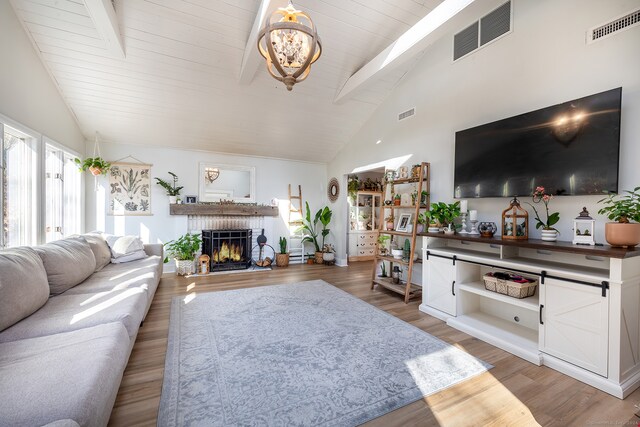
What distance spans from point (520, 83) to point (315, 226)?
4749mm

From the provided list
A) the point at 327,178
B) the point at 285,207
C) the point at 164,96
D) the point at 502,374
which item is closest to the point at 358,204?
the point at 327,178

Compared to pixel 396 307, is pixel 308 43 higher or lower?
higher

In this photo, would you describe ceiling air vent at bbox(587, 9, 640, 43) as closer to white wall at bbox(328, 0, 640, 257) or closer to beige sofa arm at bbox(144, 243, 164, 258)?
white wall at bbox(328, 0, 640, 257)

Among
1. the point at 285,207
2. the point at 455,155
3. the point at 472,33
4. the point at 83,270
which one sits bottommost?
the point at 83,270

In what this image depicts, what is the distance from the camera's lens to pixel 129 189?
5.10 metres

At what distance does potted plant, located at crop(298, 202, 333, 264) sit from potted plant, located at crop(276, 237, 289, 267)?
1.65 feet

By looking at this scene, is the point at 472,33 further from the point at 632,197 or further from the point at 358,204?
the point at 358,204

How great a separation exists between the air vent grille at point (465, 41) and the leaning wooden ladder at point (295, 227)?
13.3 ft

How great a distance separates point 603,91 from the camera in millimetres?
2215

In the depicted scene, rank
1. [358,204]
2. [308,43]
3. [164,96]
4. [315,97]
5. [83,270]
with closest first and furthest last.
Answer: [308,43]
[83,270]
[164,96]
[315,97]
[358,204]

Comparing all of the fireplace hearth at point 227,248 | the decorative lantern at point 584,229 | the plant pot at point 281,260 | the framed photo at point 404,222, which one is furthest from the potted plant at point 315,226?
the decorative lantern at point 584,229

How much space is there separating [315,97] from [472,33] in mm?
2360

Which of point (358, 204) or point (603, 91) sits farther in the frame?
→ point (358, 204)

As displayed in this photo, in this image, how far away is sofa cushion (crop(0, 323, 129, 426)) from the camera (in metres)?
1.03
